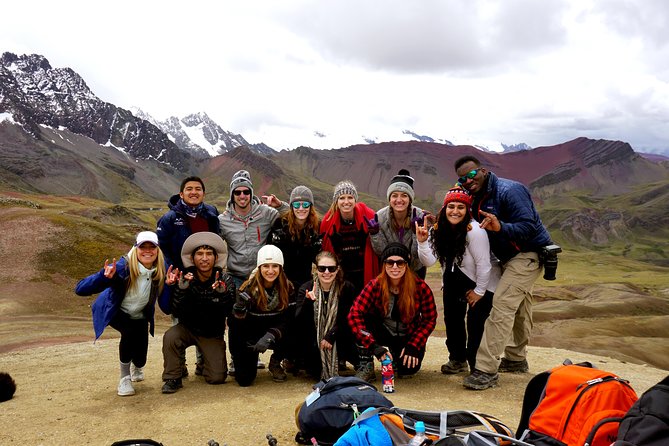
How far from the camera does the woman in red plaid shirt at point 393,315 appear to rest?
809cm

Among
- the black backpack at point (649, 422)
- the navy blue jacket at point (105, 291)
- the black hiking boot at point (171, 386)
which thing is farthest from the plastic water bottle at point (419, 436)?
the navy blue jacket at point (105, 291)

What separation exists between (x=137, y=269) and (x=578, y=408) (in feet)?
22.6

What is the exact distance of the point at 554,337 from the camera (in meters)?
21.3

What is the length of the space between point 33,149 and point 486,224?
630ft

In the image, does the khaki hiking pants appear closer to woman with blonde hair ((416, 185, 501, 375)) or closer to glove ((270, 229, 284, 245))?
woman with blonde hair ((416, 185, 501, 375))

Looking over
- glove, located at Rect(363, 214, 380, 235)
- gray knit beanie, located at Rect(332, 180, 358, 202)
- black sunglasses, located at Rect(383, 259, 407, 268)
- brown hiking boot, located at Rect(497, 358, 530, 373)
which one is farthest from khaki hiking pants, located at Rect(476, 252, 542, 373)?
gray knit beanie, located at Rect(332, 180, 358, 202)

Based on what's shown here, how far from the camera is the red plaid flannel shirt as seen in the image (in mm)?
8148

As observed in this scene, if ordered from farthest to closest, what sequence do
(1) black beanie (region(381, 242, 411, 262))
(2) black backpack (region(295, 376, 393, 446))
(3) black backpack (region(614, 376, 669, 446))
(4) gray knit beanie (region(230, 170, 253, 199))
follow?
(4) gray knit beanie (region(230, 170, 253, 199)) → (1) black beanie (region(381, 242, 411, 262)) → (2) black backpack (region(295, 376, 393, 446)) → (3) black backpack (region(614, 376, 669, 446))

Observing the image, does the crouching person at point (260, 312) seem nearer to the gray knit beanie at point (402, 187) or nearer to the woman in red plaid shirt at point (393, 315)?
the woman in red plaid shirt at point (393, 315)

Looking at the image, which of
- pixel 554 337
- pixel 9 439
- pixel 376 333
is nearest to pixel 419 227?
pixel 376 333

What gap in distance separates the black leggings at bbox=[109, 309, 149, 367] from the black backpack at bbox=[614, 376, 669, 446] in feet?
24.7

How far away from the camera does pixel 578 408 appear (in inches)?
186

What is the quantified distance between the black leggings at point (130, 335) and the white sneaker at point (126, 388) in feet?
1.07

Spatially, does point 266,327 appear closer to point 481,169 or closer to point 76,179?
point 481,169
